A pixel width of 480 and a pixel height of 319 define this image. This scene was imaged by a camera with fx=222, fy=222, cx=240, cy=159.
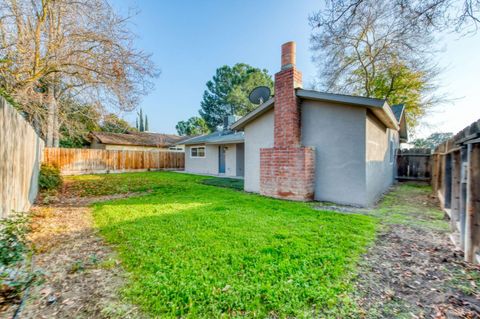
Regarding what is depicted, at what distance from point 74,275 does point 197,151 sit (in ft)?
53.5

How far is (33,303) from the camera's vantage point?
227 centimetres

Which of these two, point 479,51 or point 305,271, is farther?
point 479,51

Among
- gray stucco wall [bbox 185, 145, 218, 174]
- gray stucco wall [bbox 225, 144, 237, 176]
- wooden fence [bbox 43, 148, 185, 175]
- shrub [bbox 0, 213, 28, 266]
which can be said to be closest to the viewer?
shrub [bbox 0, 213, 28, 266]

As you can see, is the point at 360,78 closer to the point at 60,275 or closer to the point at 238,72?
the point at 238,72

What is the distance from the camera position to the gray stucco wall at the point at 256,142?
27.9 feet

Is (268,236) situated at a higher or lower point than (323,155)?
lower

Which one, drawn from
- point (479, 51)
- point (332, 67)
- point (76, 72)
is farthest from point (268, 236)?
point (332, 67)

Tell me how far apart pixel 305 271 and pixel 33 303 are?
9.80ft

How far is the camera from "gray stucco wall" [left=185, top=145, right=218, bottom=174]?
17.1 m

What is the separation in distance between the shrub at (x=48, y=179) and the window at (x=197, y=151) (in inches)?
395

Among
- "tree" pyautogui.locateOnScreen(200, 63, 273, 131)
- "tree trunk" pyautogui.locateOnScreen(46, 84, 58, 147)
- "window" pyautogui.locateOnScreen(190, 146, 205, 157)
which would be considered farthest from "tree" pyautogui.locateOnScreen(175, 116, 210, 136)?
"tree trunk" pyautogui.locateOnScreen(46, 84, 58, 147)

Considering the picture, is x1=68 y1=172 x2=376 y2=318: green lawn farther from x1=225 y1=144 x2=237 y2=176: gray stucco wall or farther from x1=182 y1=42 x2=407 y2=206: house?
x1=225 y1=144 x2=237 y2=176: gray stucco wall

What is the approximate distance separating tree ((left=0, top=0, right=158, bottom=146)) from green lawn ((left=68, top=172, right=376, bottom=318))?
4751 mm

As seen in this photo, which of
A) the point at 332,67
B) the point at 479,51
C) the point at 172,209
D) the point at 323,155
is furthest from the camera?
the point at 332,67
